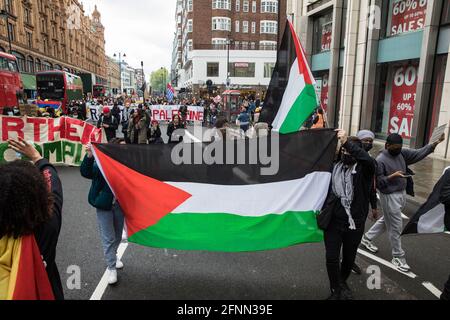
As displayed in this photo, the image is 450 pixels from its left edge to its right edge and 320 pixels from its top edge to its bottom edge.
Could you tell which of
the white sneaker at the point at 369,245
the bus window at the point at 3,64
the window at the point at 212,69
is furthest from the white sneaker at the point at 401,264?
the window at the point at 212,69

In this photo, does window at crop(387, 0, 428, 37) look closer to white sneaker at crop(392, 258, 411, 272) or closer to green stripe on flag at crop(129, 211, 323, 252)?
white sneaker at crop(392, 258, 411, 272)

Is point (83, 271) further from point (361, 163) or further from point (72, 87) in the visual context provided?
point (72, 87)

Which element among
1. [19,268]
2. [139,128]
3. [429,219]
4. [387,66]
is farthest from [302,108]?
[387,66]

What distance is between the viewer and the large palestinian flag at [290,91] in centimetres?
435

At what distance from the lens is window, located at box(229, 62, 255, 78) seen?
55.6m

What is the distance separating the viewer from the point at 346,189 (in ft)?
11.2

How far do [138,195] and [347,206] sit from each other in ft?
7.27

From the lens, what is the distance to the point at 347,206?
11.1ft

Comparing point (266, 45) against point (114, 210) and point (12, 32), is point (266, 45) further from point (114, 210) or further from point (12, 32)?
point (114, 210)

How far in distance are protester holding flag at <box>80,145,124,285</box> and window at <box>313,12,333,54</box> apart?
61.6 feet

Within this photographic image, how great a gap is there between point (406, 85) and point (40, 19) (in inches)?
2382

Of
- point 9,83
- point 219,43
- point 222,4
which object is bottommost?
point 9,83

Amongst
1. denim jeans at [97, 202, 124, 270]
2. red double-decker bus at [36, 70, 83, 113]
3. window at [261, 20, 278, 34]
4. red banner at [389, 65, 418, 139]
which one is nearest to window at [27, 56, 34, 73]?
red double-decker bus at [36, 70, 83, 113]

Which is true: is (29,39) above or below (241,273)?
above
